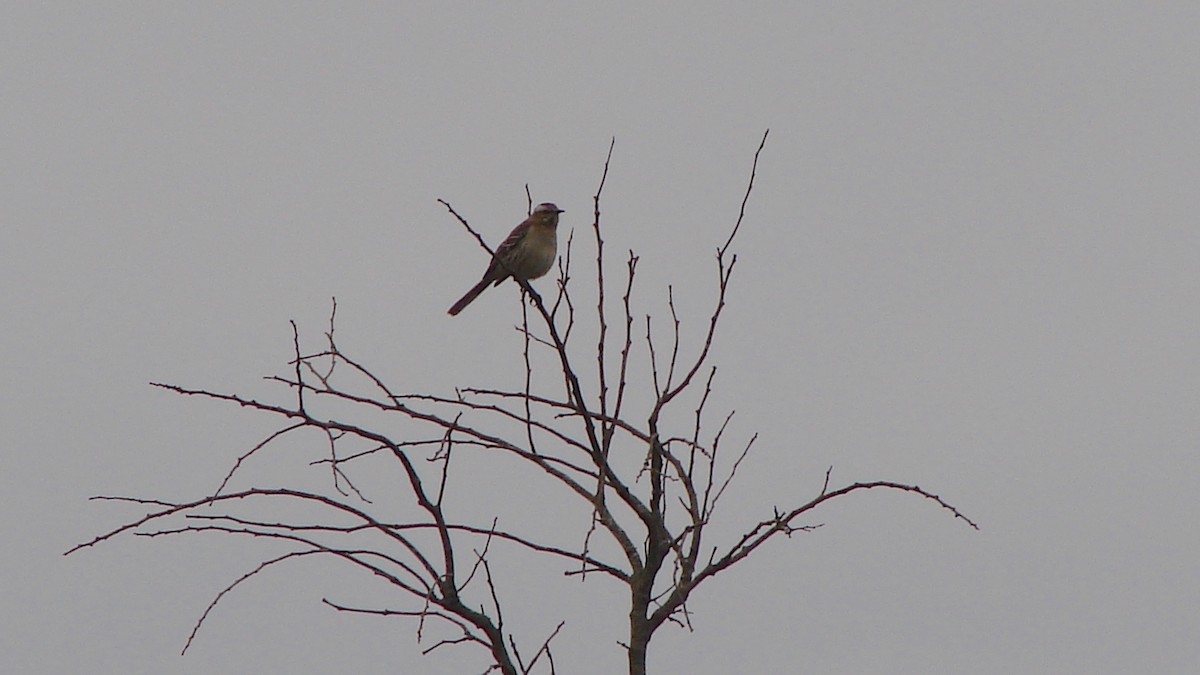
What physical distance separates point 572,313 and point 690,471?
2.44 ft

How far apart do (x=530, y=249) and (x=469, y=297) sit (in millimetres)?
952

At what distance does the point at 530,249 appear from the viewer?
11.5 m

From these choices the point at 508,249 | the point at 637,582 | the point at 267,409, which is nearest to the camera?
the point at 267,409

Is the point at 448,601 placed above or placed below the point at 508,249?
below

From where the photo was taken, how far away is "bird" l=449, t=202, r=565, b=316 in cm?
1149

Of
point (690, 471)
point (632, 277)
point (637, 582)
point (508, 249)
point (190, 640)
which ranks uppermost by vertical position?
point (508, 249)


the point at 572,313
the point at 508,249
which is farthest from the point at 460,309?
the point at 572,313

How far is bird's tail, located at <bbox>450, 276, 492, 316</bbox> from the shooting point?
12.1 metres

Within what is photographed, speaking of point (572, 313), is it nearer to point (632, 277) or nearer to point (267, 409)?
point (632, 277)

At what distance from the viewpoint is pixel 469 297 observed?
12.1 m

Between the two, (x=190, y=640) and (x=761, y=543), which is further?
(x=761, y=543)

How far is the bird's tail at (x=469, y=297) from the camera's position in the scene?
12055mm

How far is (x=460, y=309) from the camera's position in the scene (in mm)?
12148

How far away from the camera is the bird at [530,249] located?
11.5 metres
